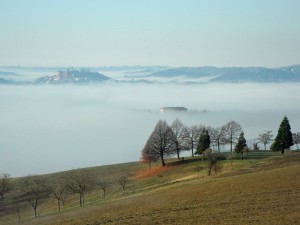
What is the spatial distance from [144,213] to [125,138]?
5805 inches

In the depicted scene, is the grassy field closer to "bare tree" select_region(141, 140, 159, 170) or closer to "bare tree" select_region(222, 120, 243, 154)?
"bare tree" select_region(141, 140, 159, 170)

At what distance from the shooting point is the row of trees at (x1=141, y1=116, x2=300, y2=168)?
71.5 m

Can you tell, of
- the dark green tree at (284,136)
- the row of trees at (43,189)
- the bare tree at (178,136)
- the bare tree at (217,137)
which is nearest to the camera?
the row of trees at (43,189)

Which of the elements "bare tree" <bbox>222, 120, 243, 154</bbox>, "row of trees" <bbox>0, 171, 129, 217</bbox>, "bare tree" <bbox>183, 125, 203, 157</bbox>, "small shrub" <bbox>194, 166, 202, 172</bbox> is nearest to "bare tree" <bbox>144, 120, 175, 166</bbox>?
"bare tree" <bbox>183, 125, 203, 157</bbox>

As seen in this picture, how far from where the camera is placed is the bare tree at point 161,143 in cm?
7581

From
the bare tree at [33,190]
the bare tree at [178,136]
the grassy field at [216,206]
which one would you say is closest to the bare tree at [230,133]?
the bare tree at [178,136]

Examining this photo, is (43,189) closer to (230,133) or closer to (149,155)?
(149,155)

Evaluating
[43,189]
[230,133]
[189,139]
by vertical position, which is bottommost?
[43,189]

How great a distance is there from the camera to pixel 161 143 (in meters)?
76.6

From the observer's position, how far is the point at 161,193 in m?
40.2

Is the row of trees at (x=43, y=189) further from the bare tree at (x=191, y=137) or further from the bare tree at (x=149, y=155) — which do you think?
A: the bare tree at (x=191, y=137)

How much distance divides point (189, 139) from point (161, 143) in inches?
401

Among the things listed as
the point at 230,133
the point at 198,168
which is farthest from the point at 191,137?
the point at 198,168

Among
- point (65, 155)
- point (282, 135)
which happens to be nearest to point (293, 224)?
point (282, 135)
